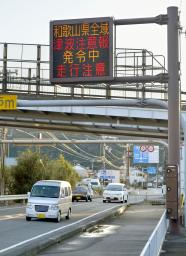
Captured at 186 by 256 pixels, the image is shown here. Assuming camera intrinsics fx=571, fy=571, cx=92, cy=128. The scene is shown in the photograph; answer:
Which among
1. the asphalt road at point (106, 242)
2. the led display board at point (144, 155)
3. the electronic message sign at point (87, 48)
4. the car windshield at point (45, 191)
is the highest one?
the electronic message sign at point (87, 48)

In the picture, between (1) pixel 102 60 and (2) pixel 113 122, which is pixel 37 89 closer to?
(2) pixel 113 122

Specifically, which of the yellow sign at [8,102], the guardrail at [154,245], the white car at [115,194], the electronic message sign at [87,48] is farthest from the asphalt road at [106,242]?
the white car at [115,194]

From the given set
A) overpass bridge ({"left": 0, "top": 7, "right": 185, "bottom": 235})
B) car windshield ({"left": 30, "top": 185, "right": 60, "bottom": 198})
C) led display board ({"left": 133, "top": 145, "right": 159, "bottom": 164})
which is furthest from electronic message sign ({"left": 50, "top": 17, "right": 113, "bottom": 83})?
led display board ({"left": 133, "top": 145, "right": 159, "bottom": 164})

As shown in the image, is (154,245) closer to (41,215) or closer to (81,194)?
(41,215)

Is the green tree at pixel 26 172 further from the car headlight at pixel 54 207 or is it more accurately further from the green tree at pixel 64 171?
the car headlight at pixel 54 207

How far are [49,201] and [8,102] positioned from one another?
496 centimetres

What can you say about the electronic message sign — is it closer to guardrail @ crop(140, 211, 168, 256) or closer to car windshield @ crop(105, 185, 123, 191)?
guardrail @ crop(140, 211, 168, 256)

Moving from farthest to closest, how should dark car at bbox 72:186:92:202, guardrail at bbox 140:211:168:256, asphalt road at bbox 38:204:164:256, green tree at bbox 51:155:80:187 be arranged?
green tree at bbox 51:155:80:187, dark car at bbox 72:186:92:202, asphalt road at bbox 38:204:164:256, guardrail at bbox 140:211:168:256

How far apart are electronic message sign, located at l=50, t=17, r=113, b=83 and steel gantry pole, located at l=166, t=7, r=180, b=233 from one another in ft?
7.47

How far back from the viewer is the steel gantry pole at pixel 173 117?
20.6 meters

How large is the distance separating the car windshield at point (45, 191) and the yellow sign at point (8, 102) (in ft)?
15.0

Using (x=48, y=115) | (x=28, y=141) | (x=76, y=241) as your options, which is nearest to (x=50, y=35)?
(x=76, y=241)

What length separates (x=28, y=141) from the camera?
63.0m

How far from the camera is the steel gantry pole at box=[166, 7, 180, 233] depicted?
20.6 m
